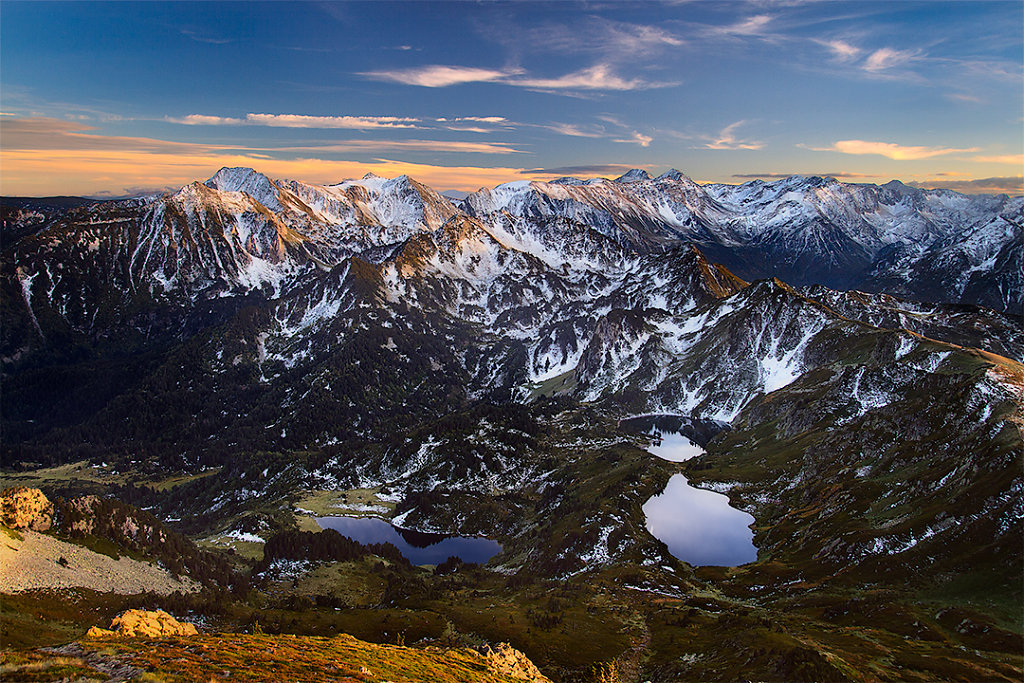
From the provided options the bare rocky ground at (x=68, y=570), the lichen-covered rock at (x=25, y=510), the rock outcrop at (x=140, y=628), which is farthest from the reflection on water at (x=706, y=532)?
the lichen-covered rock at (x=25, y=510)

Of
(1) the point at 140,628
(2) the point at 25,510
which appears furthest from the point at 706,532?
(2) the point at 25,510

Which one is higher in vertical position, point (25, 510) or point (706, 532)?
point (25, 510)

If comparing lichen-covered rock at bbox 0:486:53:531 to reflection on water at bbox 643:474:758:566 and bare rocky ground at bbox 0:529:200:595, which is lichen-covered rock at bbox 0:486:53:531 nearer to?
bare rocky ground at bbox 0:529:200:595

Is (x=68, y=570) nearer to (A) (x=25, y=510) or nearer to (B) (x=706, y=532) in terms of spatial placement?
(A) (x=25, y=510)

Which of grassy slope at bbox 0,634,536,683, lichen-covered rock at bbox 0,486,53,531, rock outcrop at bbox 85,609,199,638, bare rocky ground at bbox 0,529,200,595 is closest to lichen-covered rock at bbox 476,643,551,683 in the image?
grassy slope at bbox 0,634,536,683

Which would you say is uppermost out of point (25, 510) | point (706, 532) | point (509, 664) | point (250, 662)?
point (250, 662)

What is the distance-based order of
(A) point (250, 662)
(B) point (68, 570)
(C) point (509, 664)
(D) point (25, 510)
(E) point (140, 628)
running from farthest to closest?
(D) point (25, 510), (B) point (68, 570), (C) point (509, 664), (E) point (140, 628), (A) point (250, 662)

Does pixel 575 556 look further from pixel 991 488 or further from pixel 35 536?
pixel 35 536

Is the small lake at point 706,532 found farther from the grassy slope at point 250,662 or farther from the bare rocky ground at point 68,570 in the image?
the bare rocky ground at point 68,570
